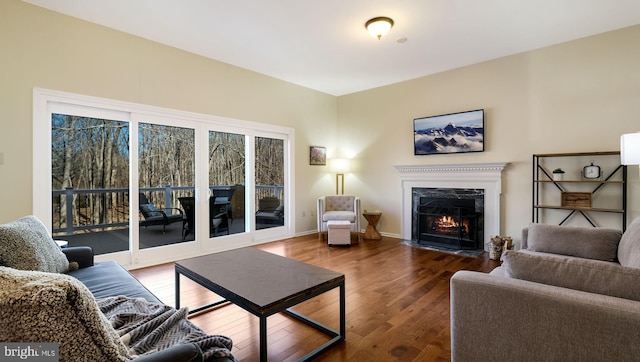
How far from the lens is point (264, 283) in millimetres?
1947

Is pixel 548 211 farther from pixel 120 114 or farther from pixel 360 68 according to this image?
pixel 120 114

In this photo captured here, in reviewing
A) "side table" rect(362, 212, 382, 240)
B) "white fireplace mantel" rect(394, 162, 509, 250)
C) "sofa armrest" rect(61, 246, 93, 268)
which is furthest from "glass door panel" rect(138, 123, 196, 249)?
"white fireplace mantel" rect(394, 162, 509, 250)

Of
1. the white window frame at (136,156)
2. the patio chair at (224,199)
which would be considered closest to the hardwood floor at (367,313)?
the white window frame at (136,156)

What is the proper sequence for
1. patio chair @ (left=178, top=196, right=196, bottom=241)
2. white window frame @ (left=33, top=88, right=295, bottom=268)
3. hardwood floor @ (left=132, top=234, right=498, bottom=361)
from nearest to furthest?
hardwood floor @ (left=132, top=234, right=498, bottom=361)
white window frame @ (left=33, top=88, right=295, bottom=268)
patio chair @ (left=178, top=196, right=196, bottom=241)

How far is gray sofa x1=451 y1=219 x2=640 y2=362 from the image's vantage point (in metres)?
1.14

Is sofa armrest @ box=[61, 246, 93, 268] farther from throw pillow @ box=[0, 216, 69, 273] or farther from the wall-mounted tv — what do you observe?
the wall-mounted tv

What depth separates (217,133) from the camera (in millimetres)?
4621

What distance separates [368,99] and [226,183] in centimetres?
325

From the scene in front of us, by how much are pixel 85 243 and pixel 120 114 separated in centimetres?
162

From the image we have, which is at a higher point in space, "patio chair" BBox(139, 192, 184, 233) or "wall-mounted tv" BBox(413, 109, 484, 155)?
"wall-mounted tv" BBox(413, 109, 484, 155)

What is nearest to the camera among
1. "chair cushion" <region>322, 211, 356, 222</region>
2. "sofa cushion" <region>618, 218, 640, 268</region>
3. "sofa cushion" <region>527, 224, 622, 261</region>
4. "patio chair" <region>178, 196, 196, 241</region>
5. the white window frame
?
"sofa cushion" <region>618, 218, 640, 268</region>

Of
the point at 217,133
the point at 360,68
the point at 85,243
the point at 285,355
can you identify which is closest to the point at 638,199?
the point at 360,68

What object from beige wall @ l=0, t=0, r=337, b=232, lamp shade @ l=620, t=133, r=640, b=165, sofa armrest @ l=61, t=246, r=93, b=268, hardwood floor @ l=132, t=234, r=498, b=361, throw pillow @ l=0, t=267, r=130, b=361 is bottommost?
hardwood floor @ l=132, t=234, r=498, b=361

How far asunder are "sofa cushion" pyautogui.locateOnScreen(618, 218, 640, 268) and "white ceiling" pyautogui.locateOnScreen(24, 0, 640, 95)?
236 centimetres
